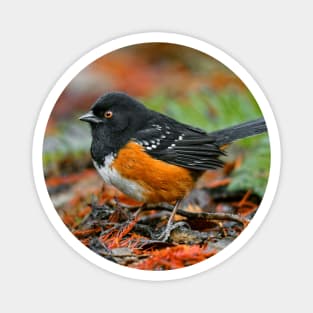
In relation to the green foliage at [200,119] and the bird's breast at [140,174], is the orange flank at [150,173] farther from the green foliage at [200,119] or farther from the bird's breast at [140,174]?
the green foliage at [200,119]

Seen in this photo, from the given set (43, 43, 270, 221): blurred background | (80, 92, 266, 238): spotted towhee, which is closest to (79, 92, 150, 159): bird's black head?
(80, 92, 266, 238): spotted towhee

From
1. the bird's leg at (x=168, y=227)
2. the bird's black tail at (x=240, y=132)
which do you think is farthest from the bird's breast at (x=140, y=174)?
the bird's black tail at (x=240, y=132)

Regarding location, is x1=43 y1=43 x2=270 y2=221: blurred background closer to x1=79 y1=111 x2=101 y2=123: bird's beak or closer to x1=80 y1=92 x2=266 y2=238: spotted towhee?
x1=80 y1=92 x2=266 y2=238: spotted towhee

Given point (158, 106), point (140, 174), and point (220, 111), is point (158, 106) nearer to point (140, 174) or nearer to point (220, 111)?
point (220, 111)

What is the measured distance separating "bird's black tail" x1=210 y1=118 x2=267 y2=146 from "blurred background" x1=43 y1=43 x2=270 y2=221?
1.24ft

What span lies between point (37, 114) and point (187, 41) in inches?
44.7

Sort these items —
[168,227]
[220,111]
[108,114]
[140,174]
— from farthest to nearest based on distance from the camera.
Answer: [220,111]
[168,227]
[108,114]
[140,174]

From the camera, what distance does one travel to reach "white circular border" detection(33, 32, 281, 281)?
429 cm

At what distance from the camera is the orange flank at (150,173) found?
4301 mm

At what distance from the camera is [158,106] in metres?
5.55

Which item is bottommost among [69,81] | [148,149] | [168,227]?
[168,227]

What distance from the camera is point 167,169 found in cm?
439

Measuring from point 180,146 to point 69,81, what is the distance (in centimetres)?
89

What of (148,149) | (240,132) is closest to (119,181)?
(148,149)
